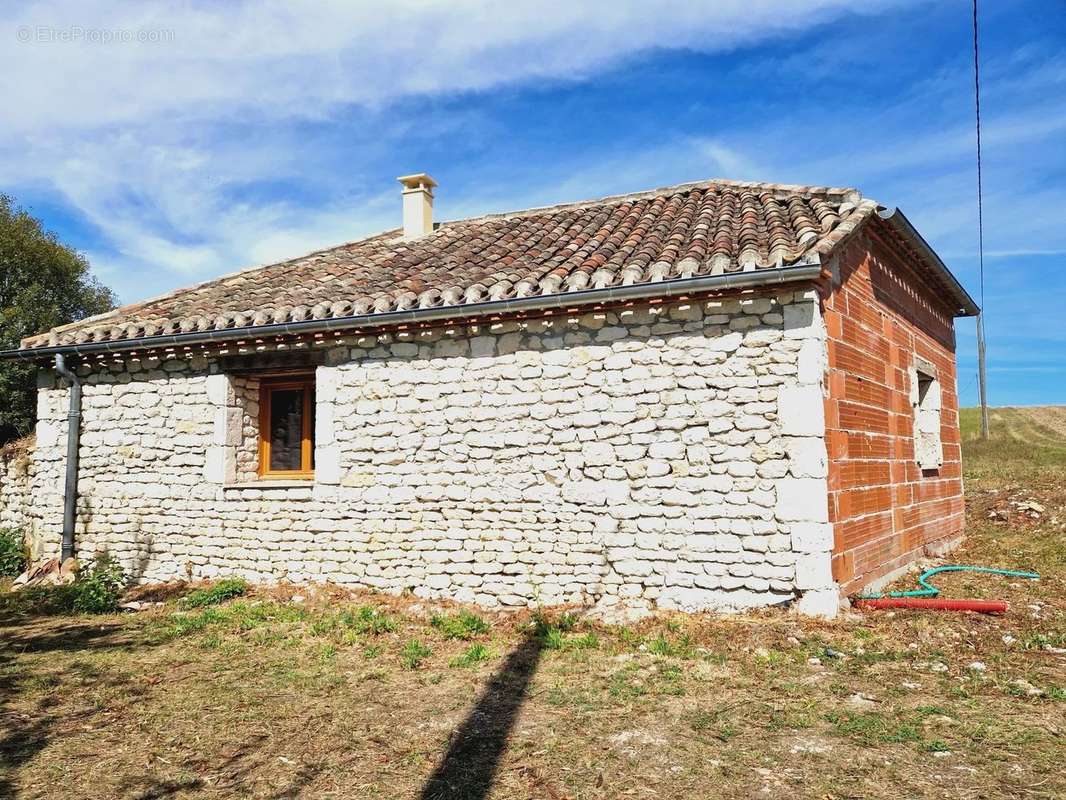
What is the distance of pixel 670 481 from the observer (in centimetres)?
680

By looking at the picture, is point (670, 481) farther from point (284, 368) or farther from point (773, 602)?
point (284, 368)

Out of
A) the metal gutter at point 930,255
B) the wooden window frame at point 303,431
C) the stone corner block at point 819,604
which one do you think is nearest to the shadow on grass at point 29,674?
the wooden window frame at point 303,431

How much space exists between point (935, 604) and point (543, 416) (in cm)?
371

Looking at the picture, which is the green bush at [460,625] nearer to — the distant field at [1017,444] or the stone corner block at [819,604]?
the stone corner block at [819,604]

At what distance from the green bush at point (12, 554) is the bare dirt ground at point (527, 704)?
2.57 m

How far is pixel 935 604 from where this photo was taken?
658cm

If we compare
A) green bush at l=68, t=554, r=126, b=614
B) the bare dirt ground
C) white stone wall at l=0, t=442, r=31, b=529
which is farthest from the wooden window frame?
white stone wall at l=0, t=442, r=31, b=529

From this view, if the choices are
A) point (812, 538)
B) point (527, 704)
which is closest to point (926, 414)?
point (812, 538)

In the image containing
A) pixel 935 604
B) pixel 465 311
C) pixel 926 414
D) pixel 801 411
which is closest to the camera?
pixel 801 411

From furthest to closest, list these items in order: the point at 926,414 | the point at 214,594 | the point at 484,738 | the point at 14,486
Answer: the point at 926,414 < the point at 14,486 < the point at 214,594 < the point at 484,738

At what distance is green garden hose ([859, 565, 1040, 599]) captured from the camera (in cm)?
703

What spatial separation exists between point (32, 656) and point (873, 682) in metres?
6.32

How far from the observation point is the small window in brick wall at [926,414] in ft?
31.4

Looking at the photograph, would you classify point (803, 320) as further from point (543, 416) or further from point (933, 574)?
point (933, 574)
